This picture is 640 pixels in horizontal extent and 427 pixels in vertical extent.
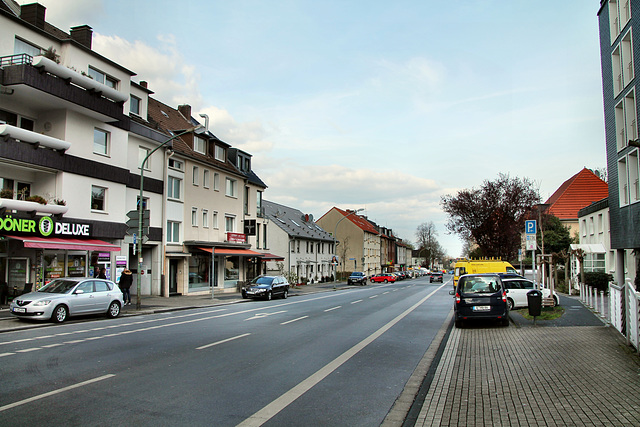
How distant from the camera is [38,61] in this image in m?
19.3

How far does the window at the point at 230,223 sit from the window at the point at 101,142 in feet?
45.0

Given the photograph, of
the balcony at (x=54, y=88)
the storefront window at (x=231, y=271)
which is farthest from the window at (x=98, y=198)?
the storefront window at (x=231, y=271)

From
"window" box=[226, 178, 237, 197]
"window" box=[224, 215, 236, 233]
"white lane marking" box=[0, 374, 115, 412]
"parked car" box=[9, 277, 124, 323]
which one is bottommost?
"white lane marking" box=[0, 374, 115, 412]

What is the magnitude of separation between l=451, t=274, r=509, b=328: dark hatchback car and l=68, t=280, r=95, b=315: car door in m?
12.1

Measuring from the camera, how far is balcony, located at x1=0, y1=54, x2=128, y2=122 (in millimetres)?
18828

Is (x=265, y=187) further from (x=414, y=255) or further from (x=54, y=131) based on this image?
(x=414, y=255)

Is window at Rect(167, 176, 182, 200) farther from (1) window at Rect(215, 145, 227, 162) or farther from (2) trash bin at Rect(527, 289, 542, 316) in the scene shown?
(2) trash bin at Rect(527, 289, 542, 316)

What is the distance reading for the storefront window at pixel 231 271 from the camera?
3656 centimetres

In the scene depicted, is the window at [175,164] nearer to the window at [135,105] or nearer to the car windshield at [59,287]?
the window at [135,105]

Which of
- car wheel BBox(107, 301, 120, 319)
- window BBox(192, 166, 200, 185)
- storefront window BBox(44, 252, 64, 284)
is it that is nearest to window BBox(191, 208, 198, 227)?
window BBox(192, 166, 200, 185)

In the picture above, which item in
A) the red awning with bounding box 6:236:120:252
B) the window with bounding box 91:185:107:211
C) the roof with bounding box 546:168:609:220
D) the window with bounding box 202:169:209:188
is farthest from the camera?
the roof with bounding box 546:168:609:220

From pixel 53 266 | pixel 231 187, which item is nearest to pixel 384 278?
pixel 231 187

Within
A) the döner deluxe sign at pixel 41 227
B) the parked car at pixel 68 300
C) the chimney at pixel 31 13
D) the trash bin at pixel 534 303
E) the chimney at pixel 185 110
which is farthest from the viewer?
the chimney at pixel 185 110

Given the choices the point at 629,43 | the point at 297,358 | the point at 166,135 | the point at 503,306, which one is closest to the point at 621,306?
the point at 503,306
